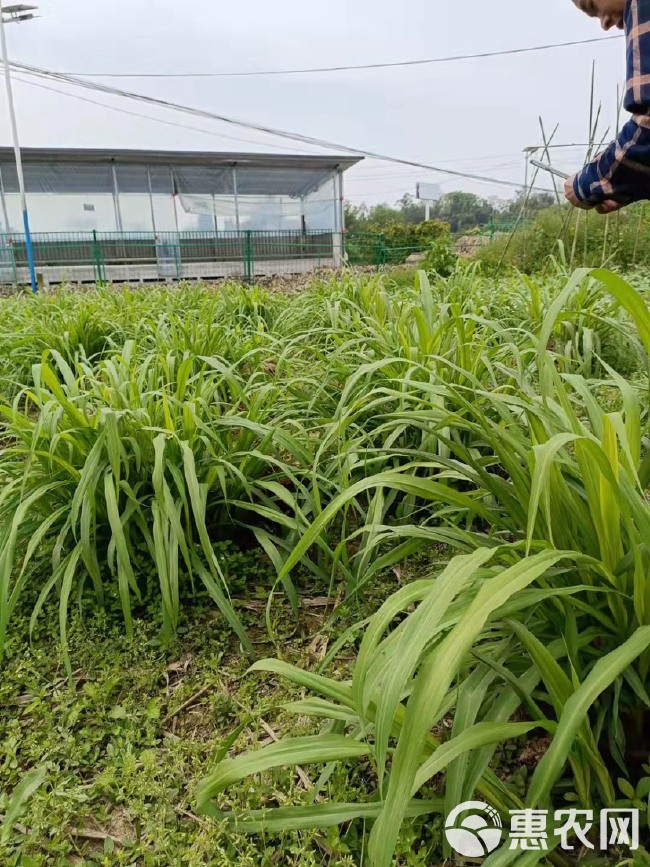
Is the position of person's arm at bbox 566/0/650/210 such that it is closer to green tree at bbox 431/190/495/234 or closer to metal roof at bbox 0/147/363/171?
metal roof at bbox 0/147/363/171

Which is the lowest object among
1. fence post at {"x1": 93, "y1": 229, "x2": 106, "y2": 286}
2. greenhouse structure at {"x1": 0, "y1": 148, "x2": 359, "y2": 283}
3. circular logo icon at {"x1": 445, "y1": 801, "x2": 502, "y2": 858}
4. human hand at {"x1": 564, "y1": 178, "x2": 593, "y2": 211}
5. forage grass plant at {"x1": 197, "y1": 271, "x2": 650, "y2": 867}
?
circular logo icon at {"x1": 445, "y1": 801, "x2": 502, "y2": 858}

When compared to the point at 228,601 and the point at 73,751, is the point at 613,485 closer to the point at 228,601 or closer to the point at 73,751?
the point at 228,601

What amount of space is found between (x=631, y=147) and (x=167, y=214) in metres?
15.3

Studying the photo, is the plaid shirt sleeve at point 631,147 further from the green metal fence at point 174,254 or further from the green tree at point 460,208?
the green tree at point 460,208

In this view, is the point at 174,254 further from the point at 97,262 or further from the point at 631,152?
the point at 631,152

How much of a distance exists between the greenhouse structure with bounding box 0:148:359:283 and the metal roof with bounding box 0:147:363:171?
1.0 inches

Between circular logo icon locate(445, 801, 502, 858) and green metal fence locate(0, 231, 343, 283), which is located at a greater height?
green metal fence locate(0, 231, 343, 283)

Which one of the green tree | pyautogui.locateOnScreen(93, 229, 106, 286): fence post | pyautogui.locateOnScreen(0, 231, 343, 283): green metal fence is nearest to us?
pyautogui.locateOnScreen(93, 229, 106, 286): fence post

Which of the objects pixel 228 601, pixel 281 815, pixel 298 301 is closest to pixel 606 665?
pixel 281 815

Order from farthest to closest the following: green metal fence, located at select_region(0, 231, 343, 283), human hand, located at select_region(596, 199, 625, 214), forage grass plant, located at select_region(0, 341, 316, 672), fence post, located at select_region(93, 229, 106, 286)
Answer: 1. green metal fence, located at select_region(0, 231, 343, 283)
2. fence post, located at select_region(93, 229, 106, 286)
3. human hand, located at select_region(596, 199, 625, 214)
4. forage grass plant, located at select_region(0, 341, 316, 672)

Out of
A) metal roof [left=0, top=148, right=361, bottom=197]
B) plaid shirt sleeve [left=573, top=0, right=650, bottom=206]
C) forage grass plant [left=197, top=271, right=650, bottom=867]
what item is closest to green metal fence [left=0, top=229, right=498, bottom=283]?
metal roof [left=0, top=148, right=361, bottom=197]

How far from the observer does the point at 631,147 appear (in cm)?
115

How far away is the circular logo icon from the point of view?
2.43 ft

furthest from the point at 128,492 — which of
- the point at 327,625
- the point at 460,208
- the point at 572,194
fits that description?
the point at 460,208
